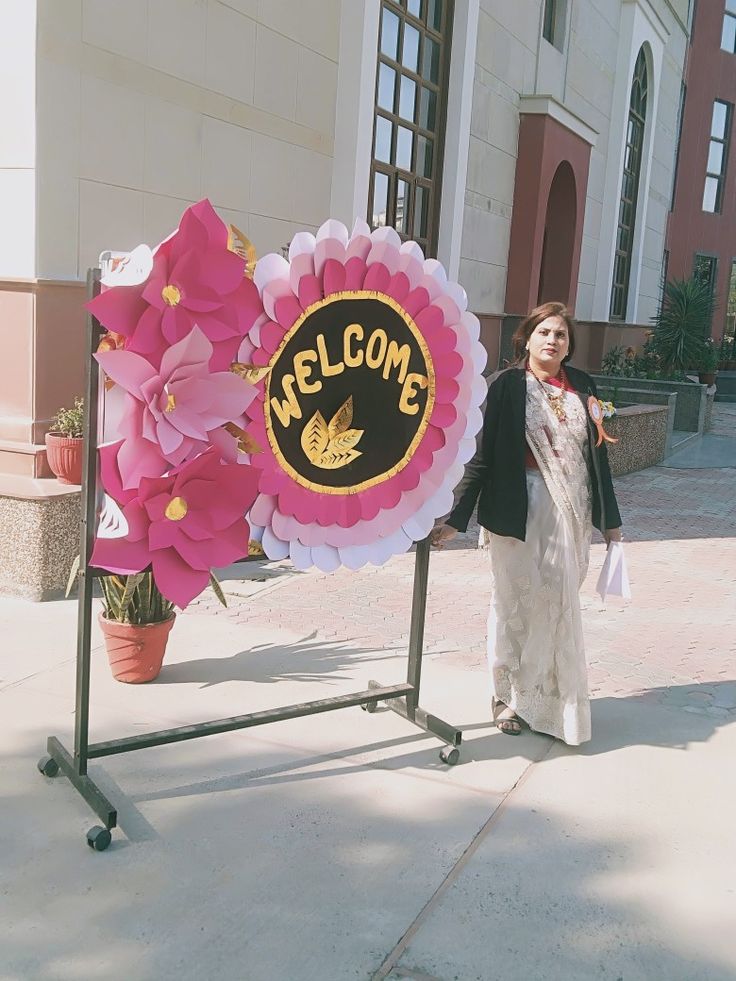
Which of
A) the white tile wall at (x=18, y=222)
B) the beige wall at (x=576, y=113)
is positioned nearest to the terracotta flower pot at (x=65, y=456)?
the white tile wall at (x=18, y=222)

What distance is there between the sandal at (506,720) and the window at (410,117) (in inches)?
239

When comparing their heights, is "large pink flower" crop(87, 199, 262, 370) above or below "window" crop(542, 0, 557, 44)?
below

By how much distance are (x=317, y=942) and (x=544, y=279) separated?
13431 millimetres

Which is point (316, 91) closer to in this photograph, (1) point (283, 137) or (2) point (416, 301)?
(1) point (283, 137)

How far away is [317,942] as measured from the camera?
288cm

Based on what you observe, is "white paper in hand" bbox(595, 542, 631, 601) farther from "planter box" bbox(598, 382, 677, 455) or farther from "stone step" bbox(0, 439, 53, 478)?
"planter box" bbox(598, 382, 677, 455)

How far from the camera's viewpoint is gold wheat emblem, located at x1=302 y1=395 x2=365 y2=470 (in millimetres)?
3791

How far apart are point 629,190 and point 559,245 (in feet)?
14.4

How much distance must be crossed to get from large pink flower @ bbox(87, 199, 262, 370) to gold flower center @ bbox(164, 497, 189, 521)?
0.46 m

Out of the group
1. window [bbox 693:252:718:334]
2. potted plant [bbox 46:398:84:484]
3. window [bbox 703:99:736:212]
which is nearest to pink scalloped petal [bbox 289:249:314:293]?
potted plant [bbox 46:398:84:484]

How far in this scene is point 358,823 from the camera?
3.58 meters

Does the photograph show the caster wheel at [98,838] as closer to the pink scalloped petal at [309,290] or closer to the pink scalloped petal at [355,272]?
the pink scalloped petal at [309,290]

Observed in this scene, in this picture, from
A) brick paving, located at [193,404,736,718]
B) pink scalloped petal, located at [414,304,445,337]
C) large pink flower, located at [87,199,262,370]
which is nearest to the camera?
large pink flower, located at [87,199,262,370]

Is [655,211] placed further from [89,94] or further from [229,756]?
[229,756]
